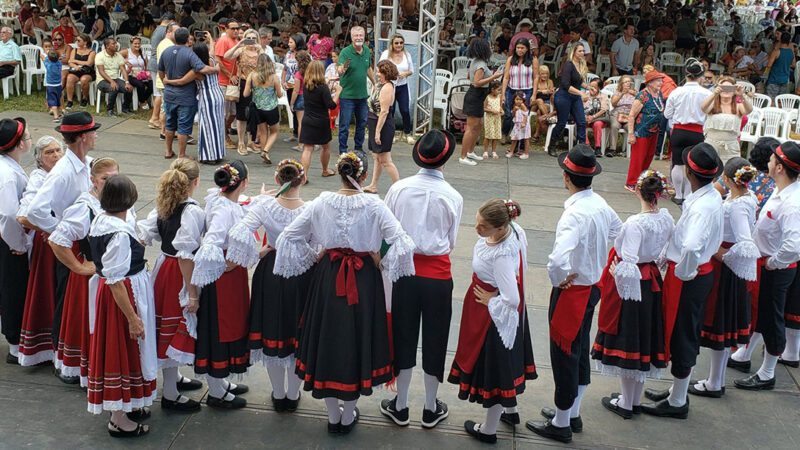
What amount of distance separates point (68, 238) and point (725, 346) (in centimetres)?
400

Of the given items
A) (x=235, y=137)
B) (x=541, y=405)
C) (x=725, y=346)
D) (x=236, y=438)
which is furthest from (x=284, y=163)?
(x=235, y=137)

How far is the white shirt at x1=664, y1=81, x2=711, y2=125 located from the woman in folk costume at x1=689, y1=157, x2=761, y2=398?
376 centimetres

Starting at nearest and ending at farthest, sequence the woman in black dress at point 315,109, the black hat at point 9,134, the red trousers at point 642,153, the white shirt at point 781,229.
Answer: the black hat at point 9,134
the white shirt at point 781,229
the woman in black dress at point 315,109
the red trousers at point 642,153

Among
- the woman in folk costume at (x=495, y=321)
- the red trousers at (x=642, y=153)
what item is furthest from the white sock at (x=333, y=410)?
the red trousers at (x=642, y=153)

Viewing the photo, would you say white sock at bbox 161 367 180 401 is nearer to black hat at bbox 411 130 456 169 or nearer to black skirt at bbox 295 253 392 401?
black skirt at bbox 295 253 392 401

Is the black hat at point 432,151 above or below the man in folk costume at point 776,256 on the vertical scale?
above

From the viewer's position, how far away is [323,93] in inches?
363

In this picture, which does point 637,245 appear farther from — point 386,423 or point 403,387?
point 386,423

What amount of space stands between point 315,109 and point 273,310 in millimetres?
5113

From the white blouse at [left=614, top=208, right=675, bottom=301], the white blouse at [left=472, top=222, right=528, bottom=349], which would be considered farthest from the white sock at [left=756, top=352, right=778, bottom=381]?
the white blouse at [left=472, top=222, right=528, bottom=349]

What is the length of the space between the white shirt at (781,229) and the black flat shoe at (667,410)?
113cm

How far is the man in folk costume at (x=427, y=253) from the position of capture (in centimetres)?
454

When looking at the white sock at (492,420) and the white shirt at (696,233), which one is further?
the white shirt at (696,233)

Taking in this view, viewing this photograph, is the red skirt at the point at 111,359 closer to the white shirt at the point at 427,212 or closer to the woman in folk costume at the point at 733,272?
the white shirt at the point at 427,212
